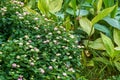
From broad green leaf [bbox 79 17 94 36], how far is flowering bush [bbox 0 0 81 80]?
1.28ft

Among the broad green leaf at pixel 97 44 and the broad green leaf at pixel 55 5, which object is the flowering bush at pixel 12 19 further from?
the broad green leaf at pixel 97 44

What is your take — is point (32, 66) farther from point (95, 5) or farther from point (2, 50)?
point (95, 5)

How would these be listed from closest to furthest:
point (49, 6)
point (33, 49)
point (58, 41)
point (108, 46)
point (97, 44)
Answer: point (33, 49), point (58, 41), point (108, 46), point (97, 44), point (49, 6)

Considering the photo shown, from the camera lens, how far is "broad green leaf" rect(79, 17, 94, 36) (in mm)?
2604

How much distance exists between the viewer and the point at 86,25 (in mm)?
2633

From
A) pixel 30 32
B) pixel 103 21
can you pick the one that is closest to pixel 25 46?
pixel 30 32

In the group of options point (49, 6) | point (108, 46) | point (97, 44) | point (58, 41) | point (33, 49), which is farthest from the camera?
point (49, 6)

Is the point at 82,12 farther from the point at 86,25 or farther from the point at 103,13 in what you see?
the point at 103,13

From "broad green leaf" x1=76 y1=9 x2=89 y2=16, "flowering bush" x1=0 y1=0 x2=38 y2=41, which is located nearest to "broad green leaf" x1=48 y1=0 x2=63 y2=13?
"broad green leaf" x1=76 y1=9 x2=89 y2=16

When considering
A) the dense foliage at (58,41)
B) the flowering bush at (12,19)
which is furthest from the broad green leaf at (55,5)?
the flowering bush at (12,19)

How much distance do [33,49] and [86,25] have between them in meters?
0.82

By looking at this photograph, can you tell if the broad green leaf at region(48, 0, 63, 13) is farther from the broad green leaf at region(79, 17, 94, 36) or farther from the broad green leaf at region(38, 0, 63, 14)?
the broad green leaf at region(79, 17, 94, 36)

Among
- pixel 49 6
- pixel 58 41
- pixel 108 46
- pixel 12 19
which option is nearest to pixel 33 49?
pixel 58 41

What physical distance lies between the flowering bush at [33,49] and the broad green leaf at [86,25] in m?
0.39
